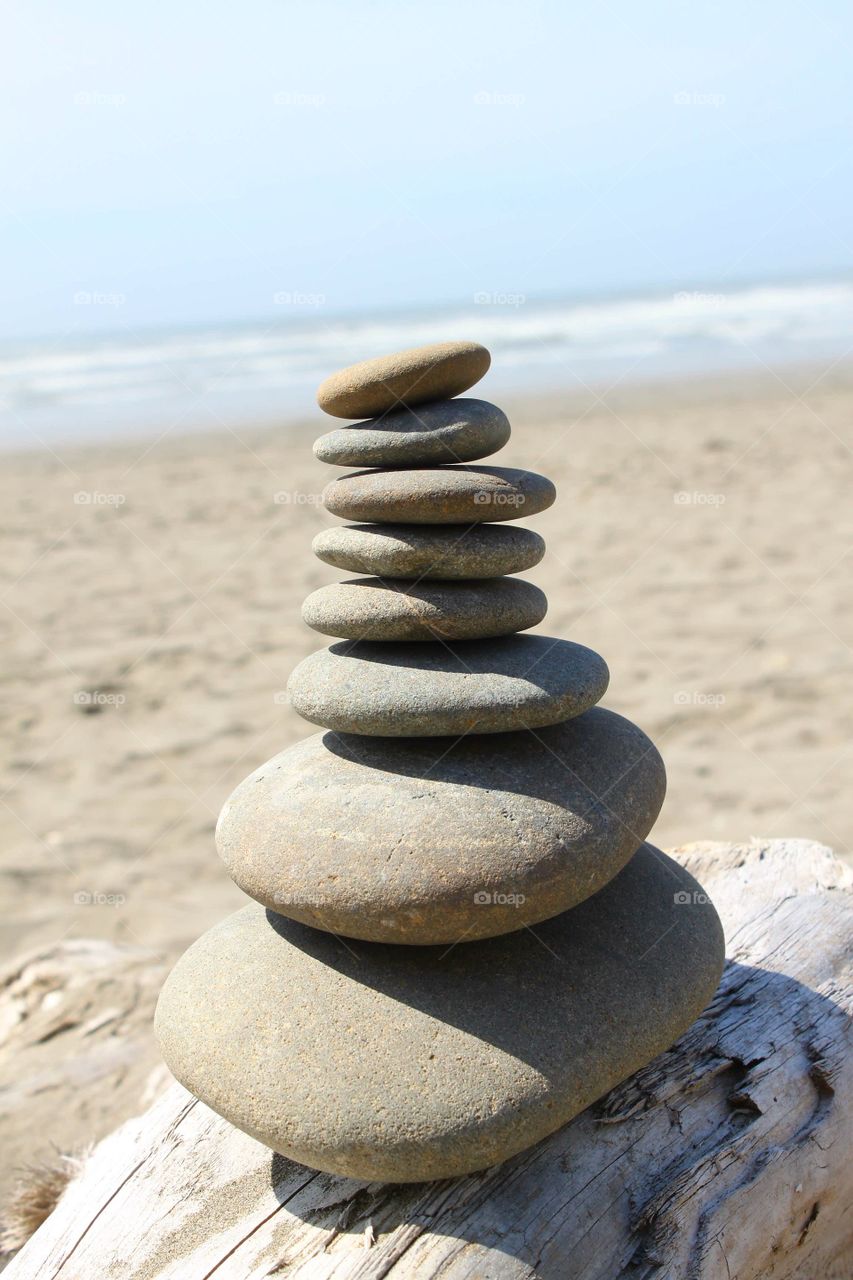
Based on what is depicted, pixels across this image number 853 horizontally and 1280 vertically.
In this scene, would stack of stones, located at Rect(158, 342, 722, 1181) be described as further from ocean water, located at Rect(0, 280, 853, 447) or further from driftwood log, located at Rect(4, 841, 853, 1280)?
ocean water, located at Rect(0, 280, 853, 447)

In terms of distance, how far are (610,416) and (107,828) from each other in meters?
12.4

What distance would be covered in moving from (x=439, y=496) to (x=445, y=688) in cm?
46

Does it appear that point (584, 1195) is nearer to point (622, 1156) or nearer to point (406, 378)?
point (622, 1156)

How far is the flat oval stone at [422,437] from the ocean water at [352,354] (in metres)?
15.5

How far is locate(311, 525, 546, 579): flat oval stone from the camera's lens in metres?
2.64

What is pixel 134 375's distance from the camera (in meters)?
25.9

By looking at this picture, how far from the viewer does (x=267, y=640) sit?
807cm

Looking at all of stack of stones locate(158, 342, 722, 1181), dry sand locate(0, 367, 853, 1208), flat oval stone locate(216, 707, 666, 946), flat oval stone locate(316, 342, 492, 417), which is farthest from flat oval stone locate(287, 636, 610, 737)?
dry sand locate(0, 367, 853, 1208)

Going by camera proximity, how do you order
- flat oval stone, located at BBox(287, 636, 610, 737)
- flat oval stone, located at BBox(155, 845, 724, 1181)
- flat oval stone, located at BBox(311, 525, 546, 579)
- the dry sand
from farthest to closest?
the dry sand < flat oval stone, located at BBox(311, 525, 546, 579) < flat oval stone, located at BBox(287, 636, 610, 737) < flat oval stone, located at BBox(155, 845, 724, 1181)

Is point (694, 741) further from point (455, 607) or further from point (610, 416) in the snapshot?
point (610, 416)

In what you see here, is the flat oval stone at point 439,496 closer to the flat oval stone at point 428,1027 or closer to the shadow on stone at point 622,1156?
the flat oval stone at point 428,1027

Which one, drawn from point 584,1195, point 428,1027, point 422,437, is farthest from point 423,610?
point 584,1195

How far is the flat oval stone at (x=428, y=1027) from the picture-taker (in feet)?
7.67

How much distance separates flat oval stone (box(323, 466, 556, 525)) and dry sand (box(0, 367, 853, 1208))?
99.8 inches
